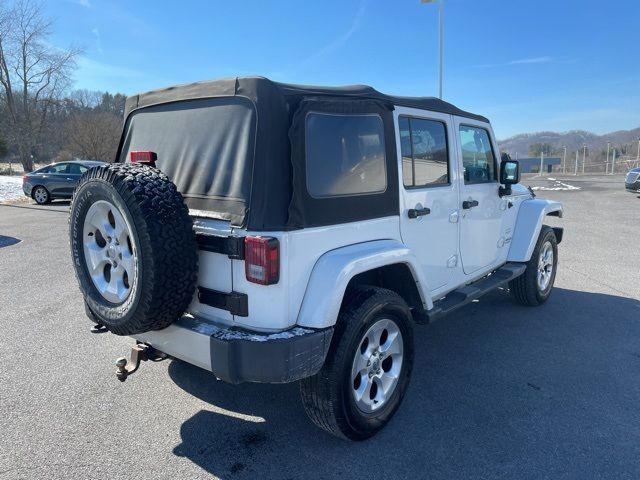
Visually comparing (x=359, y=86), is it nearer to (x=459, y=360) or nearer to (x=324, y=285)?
(x=324, y=285)

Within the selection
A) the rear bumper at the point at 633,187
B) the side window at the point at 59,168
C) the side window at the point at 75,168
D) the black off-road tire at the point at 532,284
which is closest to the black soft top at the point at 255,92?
the black off-road tire at the point at 532,284

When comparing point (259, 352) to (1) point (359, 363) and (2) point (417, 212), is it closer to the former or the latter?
(1) point (359, 363)

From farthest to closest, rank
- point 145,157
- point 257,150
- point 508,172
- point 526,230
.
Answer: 1. point 526,230
2. point 508,172
3. point 145,157
4. point 257,150

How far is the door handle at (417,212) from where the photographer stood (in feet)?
11.0

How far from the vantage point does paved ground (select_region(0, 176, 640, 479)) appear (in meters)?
2.71

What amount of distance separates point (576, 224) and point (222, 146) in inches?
442

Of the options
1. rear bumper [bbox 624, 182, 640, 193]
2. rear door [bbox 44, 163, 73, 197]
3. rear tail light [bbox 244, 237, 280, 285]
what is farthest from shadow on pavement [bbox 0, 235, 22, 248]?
rear bumper [bbox 624, 182, 640, 193]

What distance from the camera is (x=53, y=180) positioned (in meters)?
16.8

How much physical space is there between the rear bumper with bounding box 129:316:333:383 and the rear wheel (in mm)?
17039

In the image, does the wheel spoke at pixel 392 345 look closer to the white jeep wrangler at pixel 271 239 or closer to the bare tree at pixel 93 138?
the white jeep wrangler at pixel 271 239

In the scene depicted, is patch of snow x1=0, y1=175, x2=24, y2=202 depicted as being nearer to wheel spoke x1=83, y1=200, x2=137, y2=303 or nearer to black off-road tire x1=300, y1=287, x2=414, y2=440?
wheel spoke x1=83, y1=200, x2=137, y2=303

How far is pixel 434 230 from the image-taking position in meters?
3.65

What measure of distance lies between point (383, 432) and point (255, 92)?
2.25 meters

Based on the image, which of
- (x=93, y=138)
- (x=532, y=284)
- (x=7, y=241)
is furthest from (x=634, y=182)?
(x=93, y=138)
